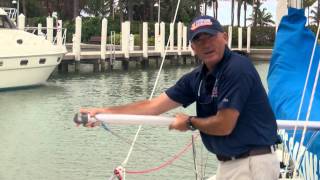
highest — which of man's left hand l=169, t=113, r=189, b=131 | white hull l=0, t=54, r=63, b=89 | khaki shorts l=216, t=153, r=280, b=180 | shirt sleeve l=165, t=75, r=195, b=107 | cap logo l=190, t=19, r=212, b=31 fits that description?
cap logo l=190, t=19, r=212, b=31

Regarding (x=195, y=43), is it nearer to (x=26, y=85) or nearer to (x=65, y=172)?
(x=65, y=172)

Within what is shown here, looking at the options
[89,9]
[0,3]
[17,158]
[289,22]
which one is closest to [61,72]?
[17,158]

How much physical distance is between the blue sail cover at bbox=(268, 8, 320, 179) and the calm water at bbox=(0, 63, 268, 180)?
0.89 meters

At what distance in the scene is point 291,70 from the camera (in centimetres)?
641

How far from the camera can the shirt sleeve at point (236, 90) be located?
3.51m

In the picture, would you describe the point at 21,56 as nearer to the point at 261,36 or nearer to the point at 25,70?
the point at 25,70

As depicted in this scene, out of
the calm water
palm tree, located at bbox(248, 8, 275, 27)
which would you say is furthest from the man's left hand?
palm tree, located at bbox(248, 8, 275, 27)

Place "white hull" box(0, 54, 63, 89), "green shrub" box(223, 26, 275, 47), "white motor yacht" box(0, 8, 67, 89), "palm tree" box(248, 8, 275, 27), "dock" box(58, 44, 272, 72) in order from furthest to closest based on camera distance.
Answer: "palm tree" box(248, 8, 275, 27)
"green shrub" box(223, 26, 275, 47)
"dock" box(58, 44, 272, 72)
"white hull" box(0, 54, 63, 89)
"white motor yacht" box(0, 8, 67, 89)

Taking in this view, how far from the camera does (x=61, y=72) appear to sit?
37.2m

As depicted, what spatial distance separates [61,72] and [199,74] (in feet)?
111

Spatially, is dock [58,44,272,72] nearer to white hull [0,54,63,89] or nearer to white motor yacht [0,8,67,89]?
white hull [0,54,63,89]

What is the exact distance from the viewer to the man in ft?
11.6

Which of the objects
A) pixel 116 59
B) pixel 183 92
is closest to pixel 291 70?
pixel 183 92

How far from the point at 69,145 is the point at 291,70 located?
25.9 feet
